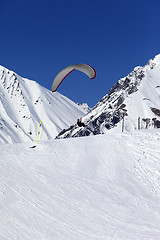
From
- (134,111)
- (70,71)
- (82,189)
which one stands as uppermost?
(70,71)

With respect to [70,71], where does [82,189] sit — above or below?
below

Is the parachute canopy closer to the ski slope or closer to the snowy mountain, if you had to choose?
the ski slope

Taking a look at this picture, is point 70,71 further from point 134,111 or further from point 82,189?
point 134,111

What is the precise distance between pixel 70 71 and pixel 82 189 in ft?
33.4

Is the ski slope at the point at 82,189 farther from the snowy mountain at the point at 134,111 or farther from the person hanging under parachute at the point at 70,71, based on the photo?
the snowy mountain at the point at 134,111

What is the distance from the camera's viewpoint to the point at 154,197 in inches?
604

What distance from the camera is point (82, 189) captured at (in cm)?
1542

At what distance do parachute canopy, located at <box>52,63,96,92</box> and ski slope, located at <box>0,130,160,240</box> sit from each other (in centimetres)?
477

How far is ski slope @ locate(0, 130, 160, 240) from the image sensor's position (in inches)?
436

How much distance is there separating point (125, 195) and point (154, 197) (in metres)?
1.52

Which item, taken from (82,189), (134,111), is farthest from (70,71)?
(134,111)

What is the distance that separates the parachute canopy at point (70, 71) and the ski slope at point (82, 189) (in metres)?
4.77

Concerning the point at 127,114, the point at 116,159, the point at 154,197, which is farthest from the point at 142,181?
the point at 127,114

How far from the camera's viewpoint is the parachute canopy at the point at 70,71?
67.4 feet
